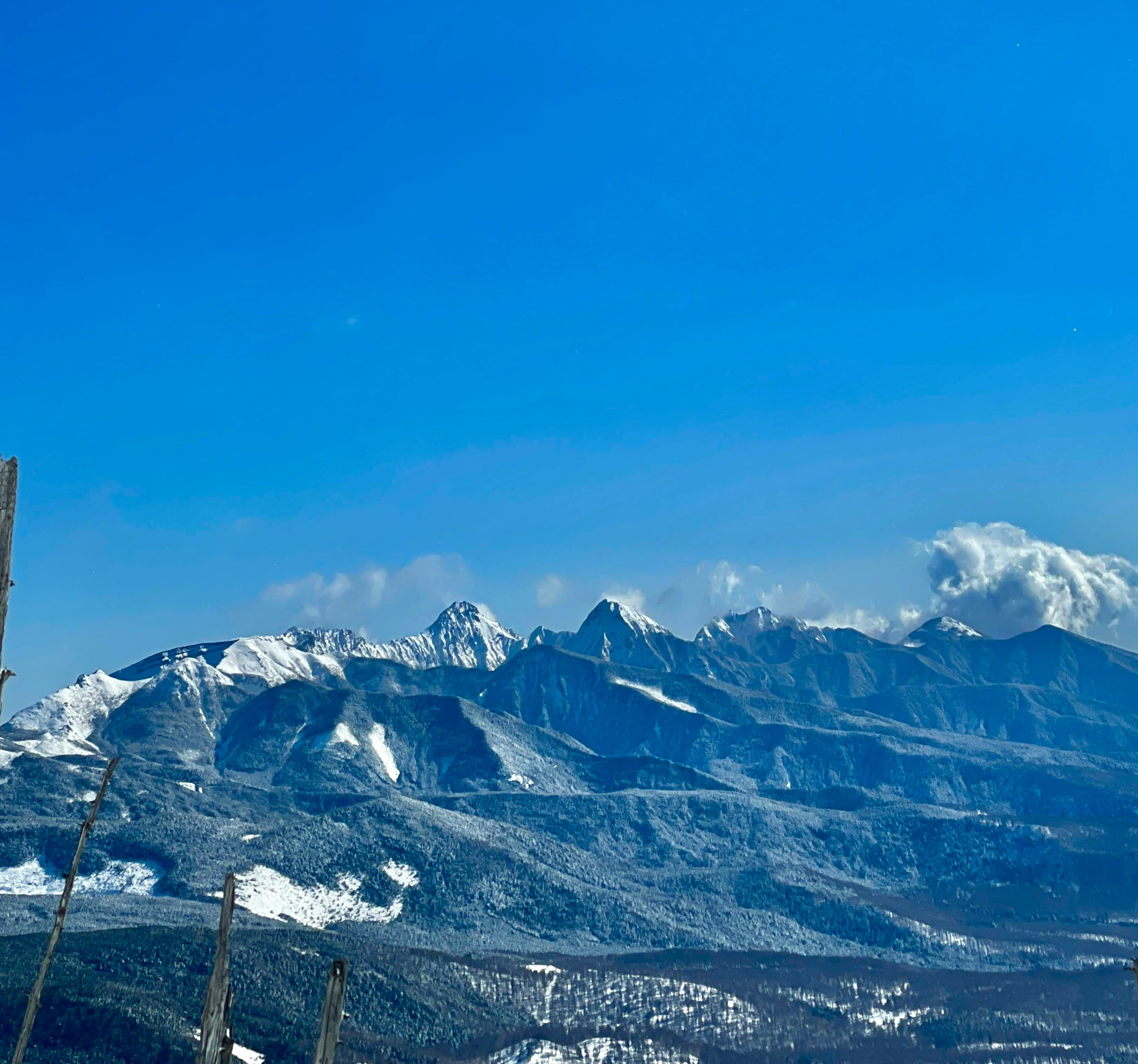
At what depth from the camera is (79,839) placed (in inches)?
1021

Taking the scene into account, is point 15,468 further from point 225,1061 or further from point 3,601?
point 225,1061

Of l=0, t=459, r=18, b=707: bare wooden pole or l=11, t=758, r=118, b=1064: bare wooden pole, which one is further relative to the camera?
l=11, t=758, r=118, b=1064: bare wooden pole

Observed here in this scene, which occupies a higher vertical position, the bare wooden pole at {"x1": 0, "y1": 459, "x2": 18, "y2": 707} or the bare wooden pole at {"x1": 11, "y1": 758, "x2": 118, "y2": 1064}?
the bare wooden pole at {"x1": 0, "y1": 459, "x2": 18, "y2": 707}

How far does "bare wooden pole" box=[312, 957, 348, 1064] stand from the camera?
1950 centimetres

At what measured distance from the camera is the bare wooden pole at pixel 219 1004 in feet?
69.5

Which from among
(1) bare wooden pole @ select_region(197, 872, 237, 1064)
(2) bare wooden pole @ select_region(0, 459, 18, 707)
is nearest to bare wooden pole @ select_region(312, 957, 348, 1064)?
(1) bare wooden pole @ select_region(197, 872, 237, 1064)

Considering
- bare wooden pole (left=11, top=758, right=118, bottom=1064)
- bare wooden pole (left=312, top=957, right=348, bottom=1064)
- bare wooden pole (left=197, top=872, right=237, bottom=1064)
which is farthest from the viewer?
bare wooden pole (left=11, top=758, right=118, bottom=1064)

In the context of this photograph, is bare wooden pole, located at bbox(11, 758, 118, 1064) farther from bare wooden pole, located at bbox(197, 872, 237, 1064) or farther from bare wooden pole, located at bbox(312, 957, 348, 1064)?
bare wooden pole, located at bbox(312, 957, 348, 1064)

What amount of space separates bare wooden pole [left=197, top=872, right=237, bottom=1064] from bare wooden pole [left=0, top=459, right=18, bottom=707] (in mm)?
5113

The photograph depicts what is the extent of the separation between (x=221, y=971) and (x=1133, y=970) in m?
17.8

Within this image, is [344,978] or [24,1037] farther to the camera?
[24,1037]

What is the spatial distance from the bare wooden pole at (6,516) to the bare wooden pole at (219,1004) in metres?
5.11

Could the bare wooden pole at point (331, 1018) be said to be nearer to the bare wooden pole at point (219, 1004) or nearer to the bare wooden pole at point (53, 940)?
the bare wooden pole at point (219, 1004)

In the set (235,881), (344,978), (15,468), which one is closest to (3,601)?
(15,468)
